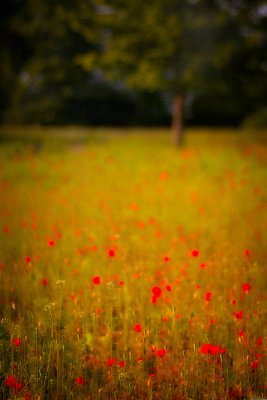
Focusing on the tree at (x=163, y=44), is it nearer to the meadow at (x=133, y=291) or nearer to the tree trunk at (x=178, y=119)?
the tree trunk at (x=178, y=119)

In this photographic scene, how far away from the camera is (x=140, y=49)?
59.4 feet

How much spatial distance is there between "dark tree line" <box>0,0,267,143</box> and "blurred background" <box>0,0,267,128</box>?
0.04 meters

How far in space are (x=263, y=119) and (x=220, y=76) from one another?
8470mm

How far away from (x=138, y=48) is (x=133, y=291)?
15.6 metres

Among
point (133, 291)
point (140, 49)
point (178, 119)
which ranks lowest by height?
point (133, 291)

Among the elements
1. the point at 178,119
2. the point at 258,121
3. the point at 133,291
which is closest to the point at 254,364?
the point at 133,291

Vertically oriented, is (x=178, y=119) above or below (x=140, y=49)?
below

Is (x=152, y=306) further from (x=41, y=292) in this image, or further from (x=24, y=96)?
(x=24, y=96)

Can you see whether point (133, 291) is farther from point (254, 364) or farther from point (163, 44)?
point (163, 44)

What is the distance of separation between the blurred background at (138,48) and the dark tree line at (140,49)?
4 cm

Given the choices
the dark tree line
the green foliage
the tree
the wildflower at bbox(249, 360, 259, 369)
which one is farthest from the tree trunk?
the wildflower at bbox(249, 360, 259, 369)

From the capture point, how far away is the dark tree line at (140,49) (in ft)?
56.9

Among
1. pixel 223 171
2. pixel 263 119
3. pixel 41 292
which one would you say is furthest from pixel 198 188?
pixel 263 119

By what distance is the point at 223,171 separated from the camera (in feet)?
39.9
